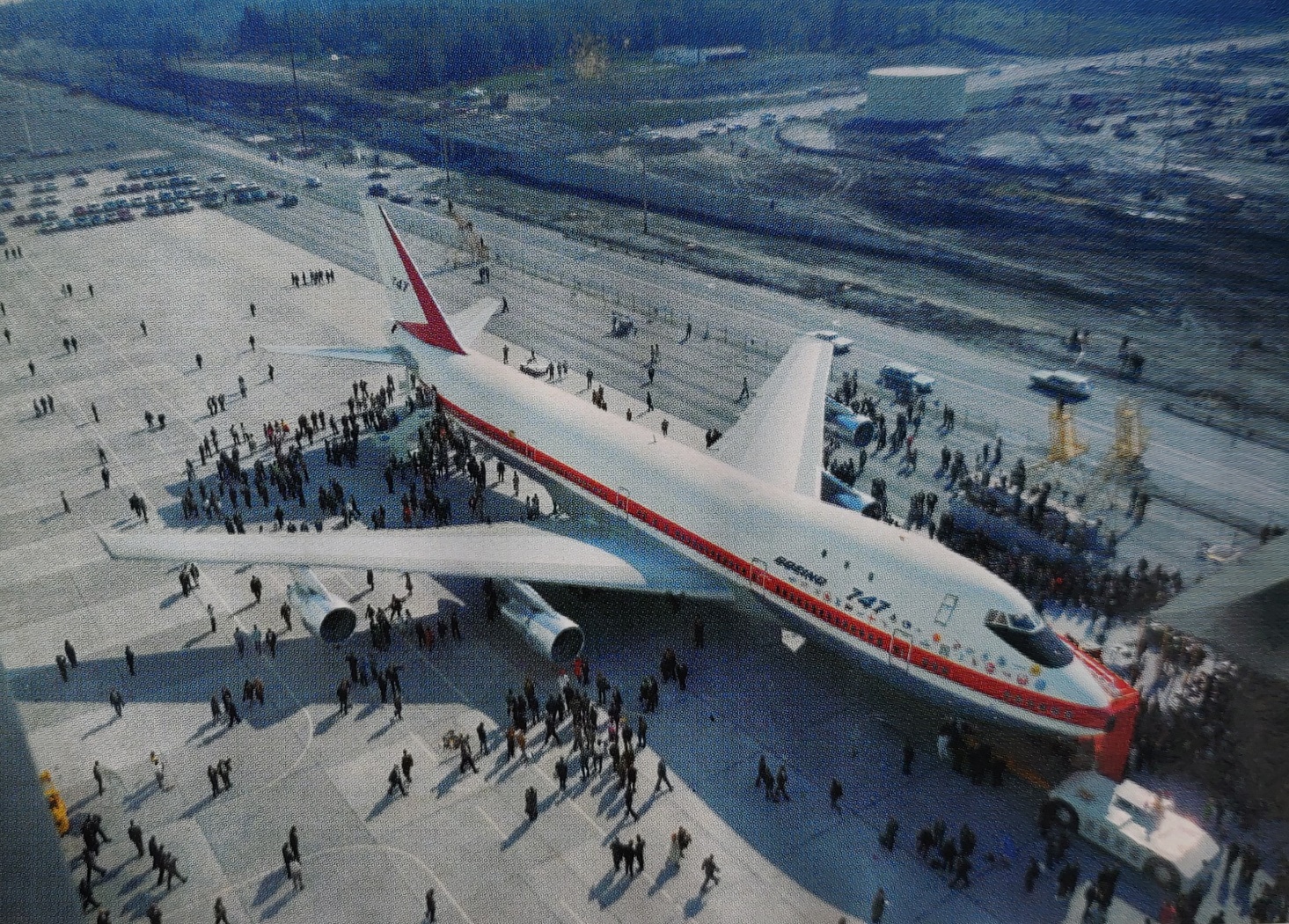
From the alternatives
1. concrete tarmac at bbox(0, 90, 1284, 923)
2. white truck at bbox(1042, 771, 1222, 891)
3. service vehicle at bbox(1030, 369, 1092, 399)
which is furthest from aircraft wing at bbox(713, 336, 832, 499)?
service vehicle at bbox(1030, 369, 1092, 399)

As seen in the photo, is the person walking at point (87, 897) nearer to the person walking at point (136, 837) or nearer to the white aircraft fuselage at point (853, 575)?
the person walking at point (136, 837)

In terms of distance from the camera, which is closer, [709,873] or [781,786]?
[709,873]

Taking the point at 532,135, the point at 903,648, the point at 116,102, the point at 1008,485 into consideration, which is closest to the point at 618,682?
the point at 903,648

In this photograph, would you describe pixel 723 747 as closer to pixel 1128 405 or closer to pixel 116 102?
pixel 1128 405

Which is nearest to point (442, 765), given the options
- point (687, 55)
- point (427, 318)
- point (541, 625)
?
point (541, 625)

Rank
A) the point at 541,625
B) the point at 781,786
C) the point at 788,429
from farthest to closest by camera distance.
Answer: the point at 788,429, the point at 541,625, the point at 781,786

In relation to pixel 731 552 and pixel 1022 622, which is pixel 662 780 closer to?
pixel 731 552
